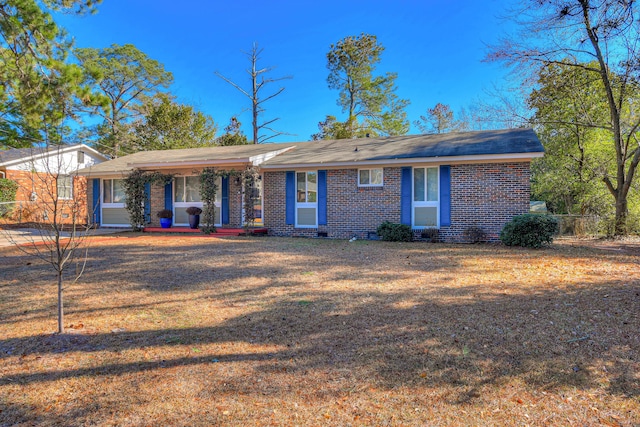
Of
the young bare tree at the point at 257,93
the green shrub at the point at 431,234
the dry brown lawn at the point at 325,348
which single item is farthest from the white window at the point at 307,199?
the young bare tree at the point at 257,93

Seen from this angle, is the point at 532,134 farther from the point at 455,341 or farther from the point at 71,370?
the point at 71,370

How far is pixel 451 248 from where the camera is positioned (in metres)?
10.1

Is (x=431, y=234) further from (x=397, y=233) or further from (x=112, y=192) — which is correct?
(x=112, y=192)

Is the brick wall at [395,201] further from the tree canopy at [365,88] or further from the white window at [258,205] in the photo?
the tree canopy at [365,88]

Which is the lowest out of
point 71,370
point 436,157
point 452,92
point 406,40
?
point 71,370

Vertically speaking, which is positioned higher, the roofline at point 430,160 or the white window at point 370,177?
the roofline at point 430,160

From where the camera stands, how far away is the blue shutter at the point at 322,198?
518 inches

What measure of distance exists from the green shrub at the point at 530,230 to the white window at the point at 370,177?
13.9ft

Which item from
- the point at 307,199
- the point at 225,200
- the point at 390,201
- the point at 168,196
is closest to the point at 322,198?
the point at 307,199

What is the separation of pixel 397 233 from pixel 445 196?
193 centimetres

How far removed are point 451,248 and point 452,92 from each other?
2280 cm

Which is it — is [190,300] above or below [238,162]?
below

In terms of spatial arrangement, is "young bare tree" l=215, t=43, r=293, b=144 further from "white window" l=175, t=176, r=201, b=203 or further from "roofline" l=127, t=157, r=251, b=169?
"roofline" l=127, t=157, r=251, b=169

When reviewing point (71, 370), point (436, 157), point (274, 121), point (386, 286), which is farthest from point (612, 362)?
point (274, 121)
